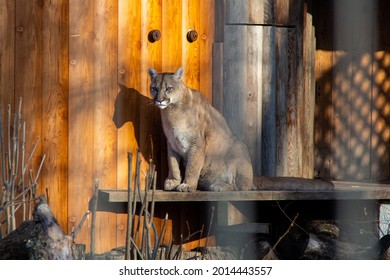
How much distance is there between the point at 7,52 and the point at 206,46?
151cm

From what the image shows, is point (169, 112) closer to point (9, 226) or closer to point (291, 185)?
point (291, 185)

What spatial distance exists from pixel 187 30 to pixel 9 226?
7.44 feet

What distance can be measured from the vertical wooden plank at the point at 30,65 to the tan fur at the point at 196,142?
0.80m

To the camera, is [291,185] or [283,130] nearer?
[291,185]

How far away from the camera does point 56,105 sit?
215 inches

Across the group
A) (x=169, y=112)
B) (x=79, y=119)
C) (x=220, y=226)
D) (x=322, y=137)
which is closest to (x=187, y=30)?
(x=169, y=112)

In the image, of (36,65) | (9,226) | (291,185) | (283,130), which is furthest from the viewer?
(283,130)

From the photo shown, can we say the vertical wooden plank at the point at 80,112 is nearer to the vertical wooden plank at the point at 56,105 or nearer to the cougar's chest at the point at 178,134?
the vertical wooden plank at the point at 56,105

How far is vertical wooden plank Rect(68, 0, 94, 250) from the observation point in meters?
5.51

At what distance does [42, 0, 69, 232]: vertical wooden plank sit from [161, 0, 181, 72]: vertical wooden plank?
753 mm

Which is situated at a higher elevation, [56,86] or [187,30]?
[187,30]

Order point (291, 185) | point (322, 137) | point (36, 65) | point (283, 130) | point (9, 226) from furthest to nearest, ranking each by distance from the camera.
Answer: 1. point (322, 137)
2. point (283, 130)
3. point (291, 185)
4. point (36, 65)
5. point (9, 226)

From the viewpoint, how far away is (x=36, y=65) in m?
5.42

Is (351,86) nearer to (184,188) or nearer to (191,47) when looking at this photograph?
(191,47)
